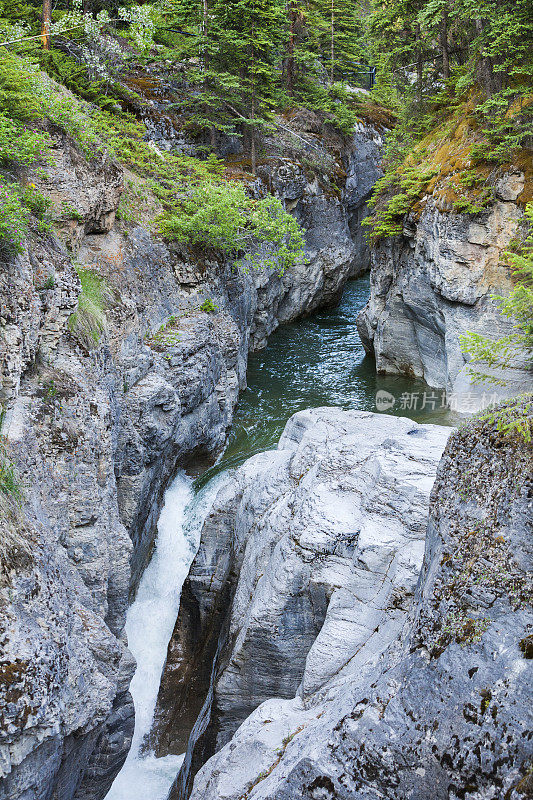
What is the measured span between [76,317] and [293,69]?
2593cm

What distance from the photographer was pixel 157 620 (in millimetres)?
13047

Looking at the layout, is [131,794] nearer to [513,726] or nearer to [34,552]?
[34,552]

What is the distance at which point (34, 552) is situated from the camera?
707 cm

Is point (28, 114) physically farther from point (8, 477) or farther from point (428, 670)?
point (428, 670)

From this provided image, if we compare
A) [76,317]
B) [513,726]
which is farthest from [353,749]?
[76,317]

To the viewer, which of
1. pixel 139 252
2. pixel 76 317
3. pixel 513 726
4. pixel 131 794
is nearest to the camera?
pixel 513 726

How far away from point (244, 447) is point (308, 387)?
16.8 feet

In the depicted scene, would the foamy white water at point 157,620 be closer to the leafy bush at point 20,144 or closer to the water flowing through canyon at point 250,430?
the water flowing through canyon at point 250,430

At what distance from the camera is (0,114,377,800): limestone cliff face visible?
21.2 feet

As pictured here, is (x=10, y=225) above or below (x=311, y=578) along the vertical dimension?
above

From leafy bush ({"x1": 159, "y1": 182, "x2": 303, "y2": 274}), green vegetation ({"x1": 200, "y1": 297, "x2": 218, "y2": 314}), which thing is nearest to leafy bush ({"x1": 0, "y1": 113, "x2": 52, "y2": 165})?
leafy bush ({"x1": 159, "y1": 182, "x2": 303, "y2": 274})

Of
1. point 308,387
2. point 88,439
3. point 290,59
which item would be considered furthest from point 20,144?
point 290,59

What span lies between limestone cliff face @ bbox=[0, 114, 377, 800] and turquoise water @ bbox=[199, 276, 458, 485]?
1.08m

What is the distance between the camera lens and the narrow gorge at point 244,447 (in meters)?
4.68
